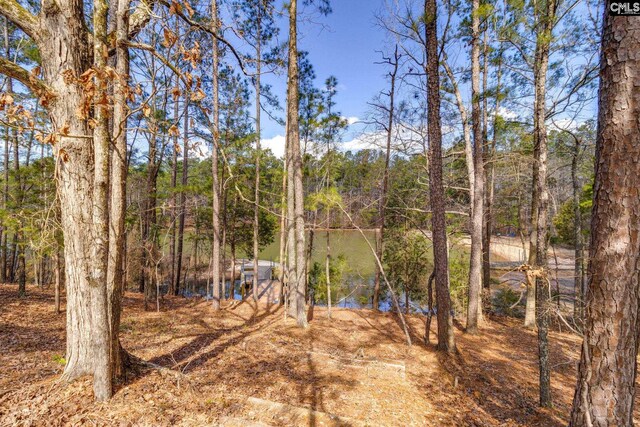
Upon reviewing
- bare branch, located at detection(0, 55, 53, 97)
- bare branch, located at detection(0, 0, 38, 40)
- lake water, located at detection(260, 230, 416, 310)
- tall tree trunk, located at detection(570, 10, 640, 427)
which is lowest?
lake water, located at detection(260, 230, 416, 310)

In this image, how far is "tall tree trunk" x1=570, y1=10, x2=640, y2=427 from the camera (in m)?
2.08

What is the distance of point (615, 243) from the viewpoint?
2115mm

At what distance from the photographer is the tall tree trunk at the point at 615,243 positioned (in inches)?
82.0

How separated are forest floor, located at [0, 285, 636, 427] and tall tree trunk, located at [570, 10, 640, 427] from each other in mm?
523

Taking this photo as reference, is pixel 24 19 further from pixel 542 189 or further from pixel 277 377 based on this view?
pixel 542 189

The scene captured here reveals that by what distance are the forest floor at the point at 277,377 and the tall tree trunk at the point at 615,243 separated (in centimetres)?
52

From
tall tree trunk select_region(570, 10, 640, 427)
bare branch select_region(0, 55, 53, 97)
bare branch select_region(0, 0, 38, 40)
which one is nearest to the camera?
tall tree trunk select_region(570, 10, 640, 427)

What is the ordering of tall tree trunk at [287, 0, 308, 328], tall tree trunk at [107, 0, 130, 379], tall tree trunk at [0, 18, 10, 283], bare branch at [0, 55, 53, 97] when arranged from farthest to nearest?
1. tall tree trunk at [0, 18, 10, 283]
2. tall tree trunk at [287, 0, 308, 328]
3. tall tree trunk at [107, 0, 130, 379]
4. bare branch at [0, 55, 53, 97]

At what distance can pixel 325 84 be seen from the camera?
12445 mm

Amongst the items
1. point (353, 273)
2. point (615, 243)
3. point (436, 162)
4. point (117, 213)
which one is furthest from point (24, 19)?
point (353, 273)

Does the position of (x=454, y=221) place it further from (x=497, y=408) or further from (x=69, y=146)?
(x=69, y=146)

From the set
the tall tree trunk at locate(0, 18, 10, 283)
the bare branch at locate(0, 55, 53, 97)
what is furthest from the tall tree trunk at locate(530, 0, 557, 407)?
the tall tree trunk at locate(0, 18, 10, 283)

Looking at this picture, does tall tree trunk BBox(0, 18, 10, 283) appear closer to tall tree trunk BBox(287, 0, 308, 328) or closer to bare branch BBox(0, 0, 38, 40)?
bare branch BBox(0, 0, 38, 40)

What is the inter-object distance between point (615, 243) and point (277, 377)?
14.0ft
